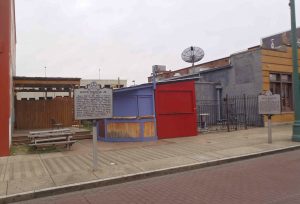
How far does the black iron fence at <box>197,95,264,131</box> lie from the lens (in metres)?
19.7

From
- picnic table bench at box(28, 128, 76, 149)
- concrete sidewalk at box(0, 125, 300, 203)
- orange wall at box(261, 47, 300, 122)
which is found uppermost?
orange wall at box(261, 47, 300, 122)

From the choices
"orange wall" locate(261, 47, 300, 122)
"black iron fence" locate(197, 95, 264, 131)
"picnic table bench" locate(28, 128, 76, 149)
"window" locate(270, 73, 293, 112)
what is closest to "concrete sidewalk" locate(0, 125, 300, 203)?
"picnic table bench" locate(28, 128, 76, 149)

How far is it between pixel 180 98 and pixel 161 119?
1549mm

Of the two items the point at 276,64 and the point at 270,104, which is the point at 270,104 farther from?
the point at 276,64

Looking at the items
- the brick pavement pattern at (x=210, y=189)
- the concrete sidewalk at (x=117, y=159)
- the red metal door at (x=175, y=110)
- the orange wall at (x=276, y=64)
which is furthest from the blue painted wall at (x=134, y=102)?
the orange wall at (x=276, y=64)

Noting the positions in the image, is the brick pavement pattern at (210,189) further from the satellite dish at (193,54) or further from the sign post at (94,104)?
the satellite dish at (193,54)

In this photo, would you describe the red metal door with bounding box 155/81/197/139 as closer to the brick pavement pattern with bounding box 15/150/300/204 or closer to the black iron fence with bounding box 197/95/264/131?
the black iron fence with bounding box 197/95/264/131

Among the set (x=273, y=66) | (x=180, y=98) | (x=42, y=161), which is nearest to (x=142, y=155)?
(x=42, y=161)

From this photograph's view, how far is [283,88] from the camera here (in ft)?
71.6

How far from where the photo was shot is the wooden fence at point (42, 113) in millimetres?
20594

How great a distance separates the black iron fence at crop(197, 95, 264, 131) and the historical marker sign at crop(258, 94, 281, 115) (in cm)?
519

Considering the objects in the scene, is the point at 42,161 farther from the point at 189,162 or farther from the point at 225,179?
the point at 225,179

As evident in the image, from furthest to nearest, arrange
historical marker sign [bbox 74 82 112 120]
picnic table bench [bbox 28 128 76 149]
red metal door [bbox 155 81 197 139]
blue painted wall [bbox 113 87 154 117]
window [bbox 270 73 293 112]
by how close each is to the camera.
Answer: window [bbox 270 73 293 112] → red metal door [bbox 155 81 197 139] → blue painted wall [bbox 113 87 154 117] → picnic table bench [bbox 28 128 76 149] → historical marker sign [bbox 74 82 112 120]

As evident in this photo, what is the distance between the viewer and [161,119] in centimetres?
1536
